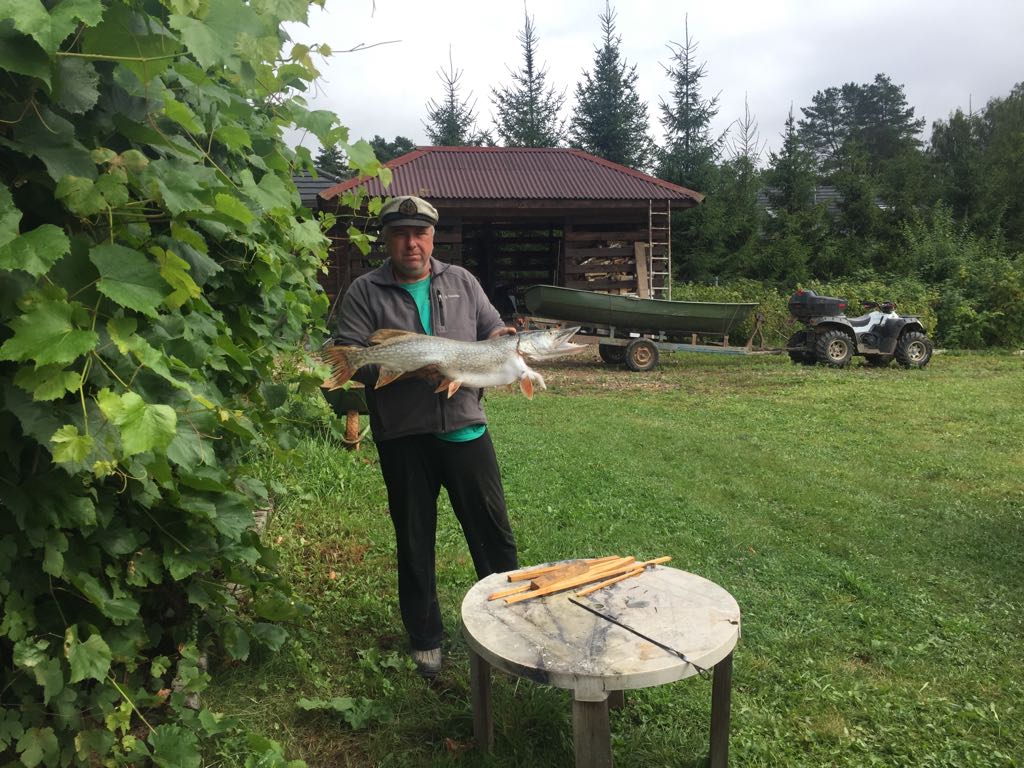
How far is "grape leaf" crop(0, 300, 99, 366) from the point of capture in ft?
4.28

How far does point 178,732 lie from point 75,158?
175 cm

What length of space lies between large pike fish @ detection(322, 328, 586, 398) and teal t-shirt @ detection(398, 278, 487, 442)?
0.83 ft

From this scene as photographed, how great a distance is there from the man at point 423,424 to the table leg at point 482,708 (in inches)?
22.8

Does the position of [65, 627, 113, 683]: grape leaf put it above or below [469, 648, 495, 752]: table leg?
above

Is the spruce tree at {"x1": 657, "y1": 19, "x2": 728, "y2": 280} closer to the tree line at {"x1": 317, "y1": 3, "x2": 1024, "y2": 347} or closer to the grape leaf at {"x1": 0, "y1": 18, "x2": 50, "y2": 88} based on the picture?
the tree line at {"x1": 317, "y1": 3, "x2": 1024, "y2": 347}

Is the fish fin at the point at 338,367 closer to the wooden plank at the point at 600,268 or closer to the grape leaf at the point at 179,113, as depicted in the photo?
the grape leaf at the point at 179,113

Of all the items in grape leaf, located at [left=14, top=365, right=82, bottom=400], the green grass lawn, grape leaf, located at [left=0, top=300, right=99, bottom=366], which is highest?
grape leaf, located at [left=0, top=300, right=99, bottom=366]

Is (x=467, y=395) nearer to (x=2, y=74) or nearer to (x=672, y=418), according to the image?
(x=2, y=74)

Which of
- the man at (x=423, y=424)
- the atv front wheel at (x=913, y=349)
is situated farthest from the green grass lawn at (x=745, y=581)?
the atv front wheel at (x=913, y=349)

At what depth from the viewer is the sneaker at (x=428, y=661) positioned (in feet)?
11.2

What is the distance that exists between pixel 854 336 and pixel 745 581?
35.4ft

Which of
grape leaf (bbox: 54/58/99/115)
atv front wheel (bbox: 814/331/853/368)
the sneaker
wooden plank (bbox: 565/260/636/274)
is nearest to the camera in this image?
grape leaf (bbox: 54/58/99/115)

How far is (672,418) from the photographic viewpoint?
943 cm

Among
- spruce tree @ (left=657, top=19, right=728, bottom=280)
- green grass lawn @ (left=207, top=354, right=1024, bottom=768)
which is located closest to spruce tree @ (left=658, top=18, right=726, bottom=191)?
spruce tree @ (left=657, top=19, right=728, bottom=280)
